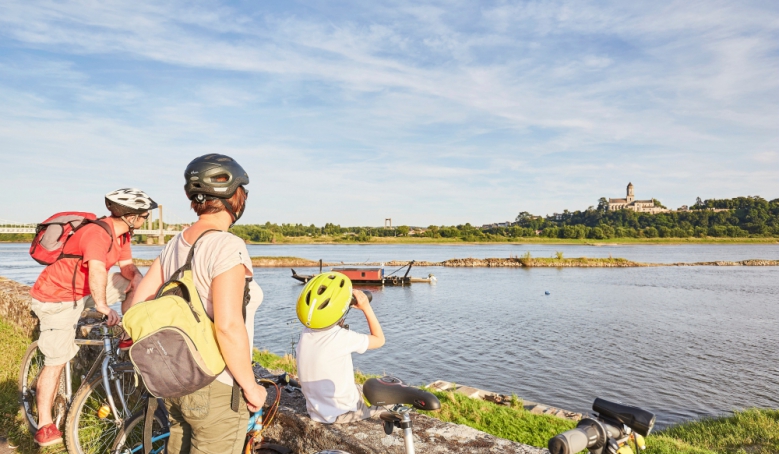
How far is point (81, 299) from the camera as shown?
422cm

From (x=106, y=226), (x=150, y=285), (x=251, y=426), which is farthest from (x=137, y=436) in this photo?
(x=106, y=226)

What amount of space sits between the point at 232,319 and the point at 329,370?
4.16 ft

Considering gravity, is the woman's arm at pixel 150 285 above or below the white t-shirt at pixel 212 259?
below

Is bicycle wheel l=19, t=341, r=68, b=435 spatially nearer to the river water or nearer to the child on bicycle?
the child on bicycle

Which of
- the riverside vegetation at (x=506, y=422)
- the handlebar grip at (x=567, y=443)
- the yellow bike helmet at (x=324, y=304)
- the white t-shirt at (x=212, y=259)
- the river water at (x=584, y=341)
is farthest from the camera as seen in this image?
the river water at (x=584, y=341)

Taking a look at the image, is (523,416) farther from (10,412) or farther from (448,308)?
(448,308)

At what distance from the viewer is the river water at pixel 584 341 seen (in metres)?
14.3

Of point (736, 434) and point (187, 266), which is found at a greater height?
point (187, 266)

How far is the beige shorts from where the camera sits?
161 inches

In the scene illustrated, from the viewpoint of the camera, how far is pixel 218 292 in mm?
2160

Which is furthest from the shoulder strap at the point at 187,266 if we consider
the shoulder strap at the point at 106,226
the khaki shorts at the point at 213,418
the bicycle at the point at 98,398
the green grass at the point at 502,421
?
the green grass at the point at 502,421

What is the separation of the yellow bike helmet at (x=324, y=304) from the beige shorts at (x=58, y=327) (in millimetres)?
1992

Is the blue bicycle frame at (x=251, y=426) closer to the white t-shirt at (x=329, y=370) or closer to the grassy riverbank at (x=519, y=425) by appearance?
the white t-shirt at (x=329, y=370)

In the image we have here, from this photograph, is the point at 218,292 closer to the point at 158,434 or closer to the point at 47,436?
the point at 158,434
